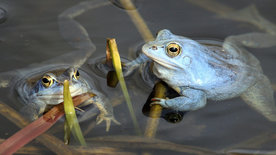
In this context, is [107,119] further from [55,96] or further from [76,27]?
[76,27]

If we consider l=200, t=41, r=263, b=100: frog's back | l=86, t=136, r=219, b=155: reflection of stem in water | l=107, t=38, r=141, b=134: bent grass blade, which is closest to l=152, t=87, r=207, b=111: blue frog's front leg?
l=200, t=41, r=263, b=100: frog's back

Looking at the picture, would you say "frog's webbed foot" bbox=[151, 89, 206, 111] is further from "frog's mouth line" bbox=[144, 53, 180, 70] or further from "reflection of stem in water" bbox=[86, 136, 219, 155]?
"reflection of stem in water" bbox=[86, 136, 219, 155]

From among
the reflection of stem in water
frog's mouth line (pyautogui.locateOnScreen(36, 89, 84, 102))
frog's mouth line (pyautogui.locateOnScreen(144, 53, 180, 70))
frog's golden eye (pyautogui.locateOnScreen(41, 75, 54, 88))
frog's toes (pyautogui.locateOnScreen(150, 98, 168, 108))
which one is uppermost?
frog's mouth line (pyautogui.locateOnScreen(144, 53, 180, 70))

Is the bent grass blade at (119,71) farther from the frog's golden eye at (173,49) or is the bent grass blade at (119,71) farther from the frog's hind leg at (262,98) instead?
the frog's hind leg at (262,98)

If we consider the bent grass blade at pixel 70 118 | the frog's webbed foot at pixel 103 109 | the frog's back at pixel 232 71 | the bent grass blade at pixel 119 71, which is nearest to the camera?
the bent grass blade at pixel 70 118

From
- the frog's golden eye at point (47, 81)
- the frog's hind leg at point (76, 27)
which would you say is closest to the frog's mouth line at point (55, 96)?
the frog's golden eye at point (47, 81)

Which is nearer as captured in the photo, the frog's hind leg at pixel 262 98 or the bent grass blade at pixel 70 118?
the bent grass blade at pixel 70 118
